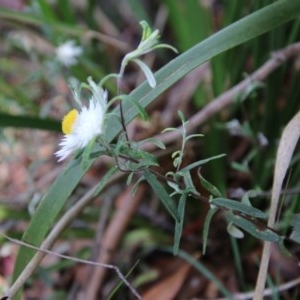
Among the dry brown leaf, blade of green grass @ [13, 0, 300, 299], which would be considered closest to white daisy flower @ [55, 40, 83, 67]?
the dry brown leaf

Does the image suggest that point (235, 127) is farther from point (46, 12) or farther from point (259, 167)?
point (46, 12)

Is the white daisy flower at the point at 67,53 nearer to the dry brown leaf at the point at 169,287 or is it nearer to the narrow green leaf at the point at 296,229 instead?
the dry brown leaf at the point at 169,287

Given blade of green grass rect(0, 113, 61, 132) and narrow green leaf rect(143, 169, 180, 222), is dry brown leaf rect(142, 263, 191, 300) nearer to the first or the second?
blade of green grass rect(0, 113, 61, 132)

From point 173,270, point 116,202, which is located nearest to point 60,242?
point 116,202

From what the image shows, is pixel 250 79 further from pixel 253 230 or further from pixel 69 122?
pixel 69 122

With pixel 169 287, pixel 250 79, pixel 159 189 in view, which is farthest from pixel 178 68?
pixel 169 287

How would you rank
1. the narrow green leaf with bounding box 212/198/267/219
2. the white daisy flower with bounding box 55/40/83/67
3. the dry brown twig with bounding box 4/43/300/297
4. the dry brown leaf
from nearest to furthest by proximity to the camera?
the narrow green leaf with bounding box 212/198/267/219
the dry brown twig with bounding box 4/43/300/297
the dry brown leaf
the white daisy flower with bounding box 55/40/83/67
